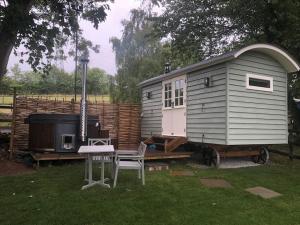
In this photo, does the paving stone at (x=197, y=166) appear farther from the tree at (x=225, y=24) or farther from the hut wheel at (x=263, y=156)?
the tree at (x=225, y=24)

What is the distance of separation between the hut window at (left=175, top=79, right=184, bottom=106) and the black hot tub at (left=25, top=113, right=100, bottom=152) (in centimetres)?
341

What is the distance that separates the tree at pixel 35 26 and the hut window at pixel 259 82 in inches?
175

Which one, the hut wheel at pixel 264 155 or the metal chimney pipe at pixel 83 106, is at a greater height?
the metal chimney pipe at pixel 83 106

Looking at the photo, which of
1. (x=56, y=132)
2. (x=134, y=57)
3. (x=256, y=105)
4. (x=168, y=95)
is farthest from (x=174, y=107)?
(x=134, y=57)

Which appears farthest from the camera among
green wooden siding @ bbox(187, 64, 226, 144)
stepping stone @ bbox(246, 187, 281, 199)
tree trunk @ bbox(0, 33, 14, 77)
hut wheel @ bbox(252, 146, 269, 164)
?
hut wheel @ bbox(252, 146, 269, 164)

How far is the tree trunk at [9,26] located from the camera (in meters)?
5.45

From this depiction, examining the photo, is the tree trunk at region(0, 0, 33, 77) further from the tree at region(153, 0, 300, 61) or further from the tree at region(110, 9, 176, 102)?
the tree at region(110, 9, 176, 102)

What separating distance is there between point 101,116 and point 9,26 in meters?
7.21

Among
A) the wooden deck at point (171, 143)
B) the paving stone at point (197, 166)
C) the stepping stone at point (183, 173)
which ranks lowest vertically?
the stepping stone at point (183, 173)

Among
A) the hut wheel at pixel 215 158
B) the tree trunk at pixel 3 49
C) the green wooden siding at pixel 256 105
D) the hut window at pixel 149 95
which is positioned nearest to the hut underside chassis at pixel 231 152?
the hut wheel at pixel 215 158

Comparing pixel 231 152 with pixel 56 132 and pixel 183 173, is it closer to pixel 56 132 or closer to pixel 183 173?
pixel 183 173

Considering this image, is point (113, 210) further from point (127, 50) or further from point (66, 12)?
point (127, 50)

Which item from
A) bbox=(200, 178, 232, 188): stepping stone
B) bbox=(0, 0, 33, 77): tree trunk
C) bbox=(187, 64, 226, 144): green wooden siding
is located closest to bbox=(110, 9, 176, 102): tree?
bbox=(187, 64, 226, 144): green wooden siding

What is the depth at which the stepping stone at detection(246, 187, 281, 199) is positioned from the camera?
19.5 ft
